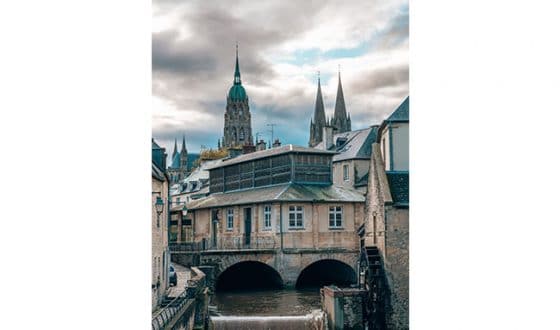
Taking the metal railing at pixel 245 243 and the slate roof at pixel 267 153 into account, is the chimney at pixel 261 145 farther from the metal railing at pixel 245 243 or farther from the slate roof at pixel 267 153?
the metal railing at pixel 245 243

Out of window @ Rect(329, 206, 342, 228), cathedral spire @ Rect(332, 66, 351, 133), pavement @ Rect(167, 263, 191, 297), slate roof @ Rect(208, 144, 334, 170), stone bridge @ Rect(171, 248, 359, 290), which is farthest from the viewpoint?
stone bridge @ Rect(171, 248, 359, 290)

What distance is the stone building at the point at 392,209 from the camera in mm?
7496

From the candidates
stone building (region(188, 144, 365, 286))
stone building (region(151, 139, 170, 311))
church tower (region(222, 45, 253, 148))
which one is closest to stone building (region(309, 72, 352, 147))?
stone building (region(188, 144, 365, 286))

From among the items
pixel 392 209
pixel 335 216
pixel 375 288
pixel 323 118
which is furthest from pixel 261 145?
pixel 375 288

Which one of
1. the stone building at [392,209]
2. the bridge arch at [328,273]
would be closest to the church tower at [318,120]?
the stone building at [392,209]

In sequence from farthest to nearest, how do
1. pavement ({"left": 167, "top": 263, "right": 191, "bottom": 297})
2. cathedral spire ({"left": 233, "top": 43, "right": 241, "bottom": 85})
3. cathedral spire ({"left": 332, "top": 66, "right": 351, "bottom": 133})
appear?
1. pavement ({"left": 167, "top": 263, "right": 191, "bottom": 297})
2. cathedral spire ({"left": 233, "top": 43, "right": 241, "bottom": 85})
3. cathedral spire ({"left": 332, "top": 66, "right": 351, "bottom": 133})

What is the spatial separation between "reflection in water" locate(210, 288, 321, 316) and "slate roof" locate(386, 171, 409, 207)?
159 centimetres

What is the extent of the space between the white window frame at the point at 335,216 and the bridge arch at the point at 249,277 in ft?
3.35

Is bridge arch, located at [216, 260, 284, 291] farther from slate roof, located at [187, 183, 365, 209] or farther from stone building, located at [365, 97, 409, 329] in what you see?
stone building, located at [365, 97, 409, 329]

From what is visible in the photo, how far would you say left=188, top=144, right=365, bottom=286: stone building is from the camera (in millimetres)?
8320
